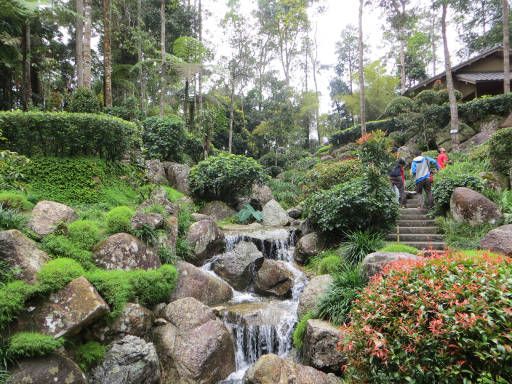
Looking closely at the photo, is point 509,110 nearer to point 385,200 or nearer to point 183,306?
point 385,200

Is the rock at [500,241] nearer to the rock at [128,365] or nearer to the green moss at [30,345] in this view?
the rock at [128,365]

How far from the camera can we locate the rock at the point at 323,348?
215 inches

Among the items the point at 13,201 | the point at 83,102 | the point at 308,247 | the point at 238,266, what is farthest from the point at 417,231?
the point at 83,102

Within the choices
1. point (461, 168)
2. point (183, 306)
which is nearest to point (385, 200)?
point (461, 168)

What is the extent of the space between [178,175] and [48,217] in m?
7.85

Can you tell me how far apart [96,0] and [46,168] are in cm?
1617

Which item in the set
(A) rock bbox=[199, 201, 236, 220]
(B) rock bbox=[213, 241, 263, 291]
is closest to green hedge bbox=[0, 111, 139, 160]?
(A) rock bbox=[199, 201, 236, 220]

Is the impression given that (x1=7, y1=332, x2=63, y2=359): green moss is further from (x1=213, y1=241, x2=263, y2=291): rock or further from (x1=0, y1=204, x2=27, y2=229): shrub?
(x1=213, y1=241, x2=263, y2=291): rock

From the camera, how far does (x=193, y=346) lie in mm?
5742

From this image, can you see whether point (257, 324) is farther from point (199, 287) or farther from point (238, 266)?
point (238, 266)

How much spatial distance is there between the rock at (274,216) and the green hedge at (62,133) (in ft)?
20.5

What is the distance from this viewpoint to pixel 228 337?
6.16 metres

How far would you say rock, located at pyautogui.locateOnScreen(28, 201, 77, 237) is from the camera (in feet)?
21.1

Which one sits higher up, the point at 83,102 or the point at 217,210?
the point at 83,102
